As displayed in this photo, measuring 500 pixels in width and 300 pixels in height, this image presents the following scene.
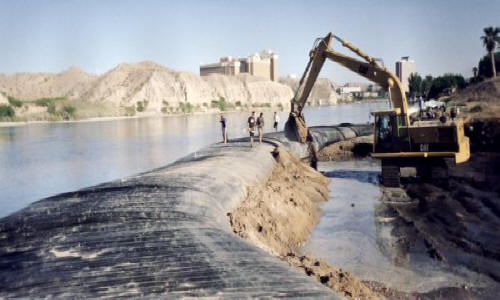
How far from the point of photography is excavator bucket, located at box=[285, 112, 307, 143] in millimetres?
24766

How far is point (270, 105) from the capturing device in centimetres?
19825

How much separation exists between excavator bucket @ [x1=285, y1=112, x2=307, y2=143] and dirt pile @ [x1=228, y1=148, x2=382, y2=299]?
4.80 metres

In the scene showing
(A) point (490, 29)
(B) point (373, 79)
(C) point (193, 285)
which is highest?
(A) point (490, 29)

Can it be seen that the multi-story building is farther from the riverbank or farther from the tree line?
the riverbank

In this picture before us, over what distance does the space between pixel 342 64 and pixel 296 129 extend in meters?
4.23

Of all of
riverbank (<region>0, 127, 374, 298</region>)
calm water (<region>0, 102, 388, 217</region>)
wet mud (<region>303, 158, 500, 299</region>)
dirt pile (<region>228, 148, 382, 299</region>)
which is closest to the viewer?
riverbank (<region>0, 127, 374, 298</region>)

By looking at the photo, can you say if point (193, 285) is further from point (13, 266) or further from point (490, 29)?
point (490, 29)

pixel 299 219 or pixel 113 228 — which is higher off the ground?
pixel 113 228

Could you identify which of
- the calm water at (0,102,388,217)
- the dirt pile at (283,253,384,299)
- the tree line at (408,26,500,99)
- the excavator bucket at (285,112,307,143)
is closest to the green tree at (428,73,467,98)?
the tree line at (408,26,500,99)

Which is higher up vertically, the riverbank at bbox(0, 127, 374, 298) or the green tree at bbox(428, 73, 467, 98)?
the green tree at bbox(428, 73, 467, 98)

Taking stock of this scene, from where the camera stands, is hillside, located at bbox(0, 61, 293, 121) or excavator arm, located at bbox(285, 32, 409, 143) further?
hillside, located at bbox(0, 61, 293, 121)

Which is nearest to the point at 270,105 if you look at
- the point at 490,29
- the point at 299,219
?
the point at 490,29

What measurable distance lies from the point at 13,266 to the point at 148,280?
2413 mm

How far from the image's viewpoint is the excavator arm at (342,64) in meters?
20.5
